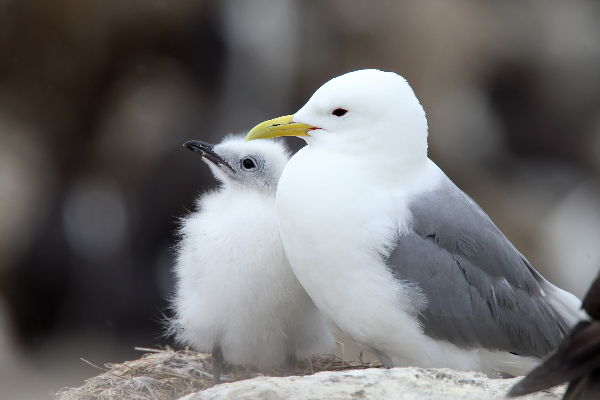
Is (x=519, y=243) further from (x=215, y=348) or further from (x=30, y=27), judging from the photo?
(x=30, y=27)

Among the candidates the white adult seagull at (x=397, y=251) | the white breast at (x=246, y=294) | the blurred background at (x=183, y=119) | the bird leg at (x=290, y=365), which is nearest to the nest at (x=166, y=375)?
the bird leg at (x=290, y=365)

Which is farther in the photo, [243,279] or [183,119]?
[183,119]

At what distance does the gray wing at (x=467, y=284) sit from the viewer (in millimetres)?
1967

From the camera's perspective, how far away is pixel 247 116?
14.2 ft

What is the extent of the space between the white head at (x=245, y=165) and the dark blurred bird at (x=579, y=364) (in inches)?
58.6

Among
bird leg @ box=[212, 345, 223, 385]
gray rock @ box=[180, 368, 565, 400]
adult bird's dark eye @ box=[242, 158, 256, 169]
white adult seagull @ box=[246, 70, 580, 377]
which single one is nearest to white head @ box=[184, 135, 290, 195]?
adult bird's dark eye @ box=[242, 158, 256, 169]

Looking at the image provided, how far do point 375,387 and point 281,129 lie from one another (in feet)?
3.32

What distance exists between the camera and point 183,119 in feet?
14.3

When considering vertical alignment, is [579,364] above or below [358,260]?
below

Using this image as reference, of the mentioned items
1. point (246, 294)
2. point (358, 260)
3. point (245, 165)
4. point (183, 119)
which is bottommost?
point (246, 294)

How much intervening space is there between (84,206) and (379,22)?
254 cm

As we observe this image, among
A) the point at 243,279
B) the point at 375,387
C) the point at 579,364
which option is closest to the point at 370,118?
the point at 243,279

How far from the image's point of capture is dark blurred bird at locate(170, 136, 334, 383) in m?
2.33

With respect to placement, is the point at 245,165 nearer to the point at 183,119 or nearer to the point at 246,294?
the point at 246,294
